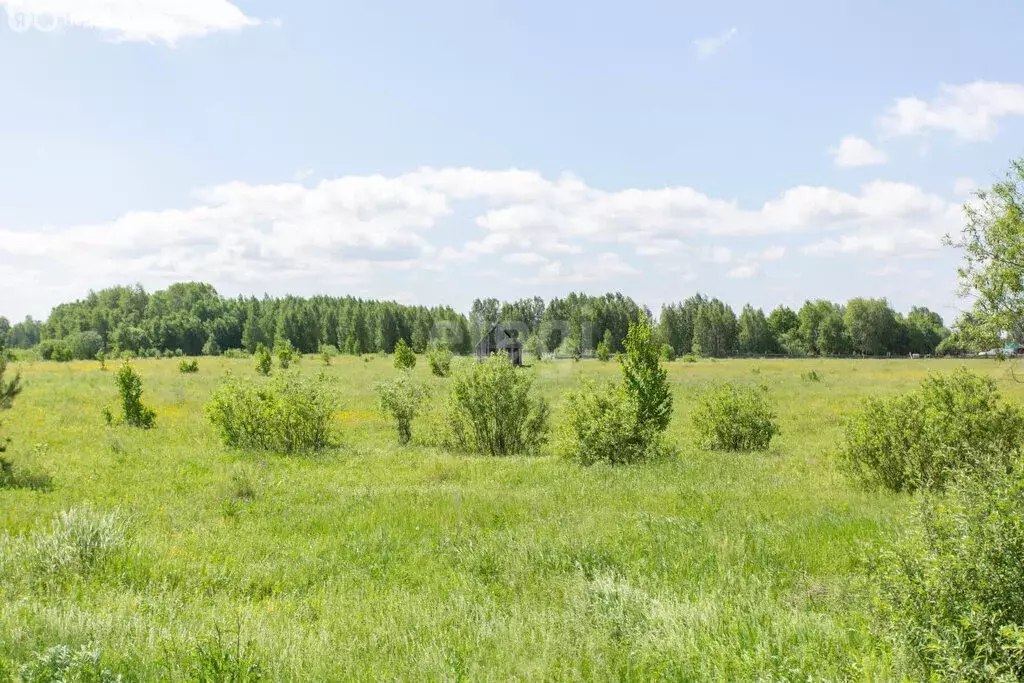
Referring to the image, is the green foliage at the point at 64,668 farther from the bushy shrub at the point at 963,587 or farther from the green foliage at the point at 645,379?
the green foliage at the point at 645,379

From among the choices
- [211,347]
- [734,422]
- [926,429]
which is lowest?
[734,422]

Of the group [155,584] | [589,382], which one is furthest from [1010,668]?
[589,382]

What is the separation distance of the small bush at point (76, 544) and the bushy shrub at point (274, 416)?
11585mm

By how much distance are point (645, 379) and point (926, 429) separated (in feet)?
25.5

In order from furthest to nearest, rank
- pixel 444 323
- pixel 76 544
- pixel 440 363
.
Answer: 1. pixel 444 323
2. pixel 440 363
3. pixel 76 544

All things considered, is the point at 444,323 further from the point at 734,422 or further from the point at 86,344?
the point at 734,422

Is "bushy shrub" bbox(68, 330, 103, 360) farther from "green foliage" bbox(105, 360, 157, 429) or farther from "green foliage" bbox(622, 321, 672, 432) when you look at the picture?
"green foliage" bbox(622, 321, 672, 432)

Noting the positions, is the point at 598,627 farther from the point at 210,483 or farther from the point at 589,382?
the point at 589,382

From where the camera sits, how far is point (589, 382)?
63.3 ft

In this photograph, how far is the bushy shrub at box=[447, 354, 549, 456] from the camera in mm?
20484

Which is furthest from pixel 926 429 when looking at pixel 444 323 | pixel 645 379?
pixel 444 323

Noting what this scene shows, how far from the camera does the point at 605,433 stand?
17312 millimetres

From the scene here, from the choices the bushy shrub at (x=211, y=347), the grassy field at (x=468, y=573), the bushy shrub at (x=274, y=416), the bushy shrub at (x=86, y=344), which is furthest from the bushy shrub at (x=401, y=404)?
the bushy shrub at (x=211, y=347)

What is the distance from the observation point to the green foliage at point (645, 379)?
1855 cm
